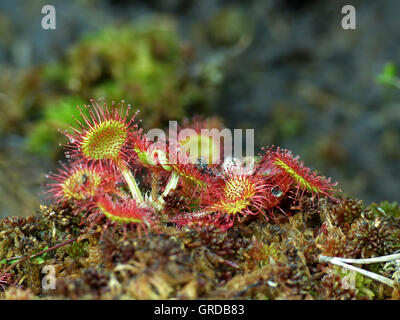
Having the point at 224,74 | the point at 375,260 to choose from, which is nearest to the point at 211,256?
the point at 375,260

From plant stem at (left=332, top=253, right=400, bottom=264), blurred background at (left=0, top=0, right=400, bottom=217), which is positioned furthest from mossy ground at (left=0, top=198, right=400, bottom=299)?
blurred background at (left=0, top=0, right=400, bottom=217)

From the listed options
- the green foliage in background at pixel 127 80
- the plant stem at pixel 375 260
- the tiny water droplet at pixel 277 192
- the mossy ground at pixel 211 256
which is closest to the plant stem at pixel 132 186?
the mossy ground at pixel 211 256

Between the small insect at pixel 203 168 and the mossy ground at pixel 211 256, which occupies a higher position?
the small insect at pixel 203 168

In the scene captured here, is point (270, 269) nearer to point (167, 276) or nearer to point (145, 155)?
point (167, 276)

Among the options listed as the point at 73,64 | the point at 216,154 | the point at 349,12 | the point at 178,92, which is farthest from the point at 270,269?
the point at 349,12

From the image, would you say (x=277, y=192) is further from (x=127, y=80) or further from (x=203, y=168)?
(x=127, y=80)

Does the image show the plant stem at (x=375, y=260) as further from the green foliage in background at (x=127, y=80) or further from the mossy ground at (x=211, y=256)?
the green foliage in background at (x=127, y=80)
